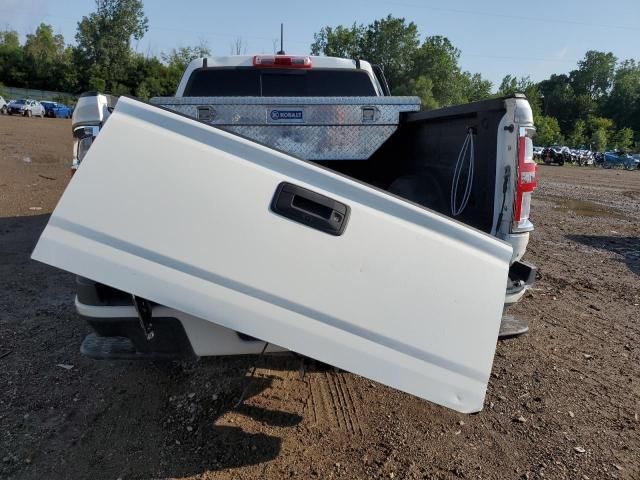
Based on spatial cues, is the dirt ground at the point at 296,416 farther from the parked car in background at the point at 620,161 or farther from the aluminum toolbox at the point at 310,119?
the parked car in background at the point at 620,161

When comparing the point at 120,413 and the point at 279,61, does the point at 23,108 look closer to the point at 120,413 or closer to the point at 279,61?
the point at 279,61

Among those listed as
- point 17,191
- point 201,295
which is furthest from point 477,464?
point 17,191

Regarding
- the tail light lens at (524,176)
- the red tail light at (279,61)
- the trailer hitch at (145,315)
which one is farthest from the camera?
the red tail light at (279,61)

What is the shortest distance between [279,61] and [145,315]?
374cm

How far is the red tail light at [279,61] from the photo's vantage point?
16.6 ft

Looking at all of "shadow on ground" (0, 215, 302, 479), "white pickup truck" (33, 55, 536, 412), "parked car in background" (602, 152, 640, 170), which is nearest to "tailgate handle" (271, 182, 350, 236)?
"white pickup truck" (33, 55, 536, 412)

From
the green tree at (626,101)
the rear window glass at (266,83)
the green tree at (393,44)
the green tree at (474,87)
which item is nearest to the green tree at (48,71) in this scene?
the green tree at (393,44)

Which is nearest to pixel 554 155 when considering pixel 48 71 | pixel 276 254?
pixel 276 254

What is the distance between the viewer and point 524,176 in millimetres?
2539

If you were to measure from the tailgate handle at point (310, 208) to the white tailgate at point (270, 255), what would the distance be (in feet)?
0.08

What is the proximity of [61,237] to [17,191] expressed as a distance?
9.56m

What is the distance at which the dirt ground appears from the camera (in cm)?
262

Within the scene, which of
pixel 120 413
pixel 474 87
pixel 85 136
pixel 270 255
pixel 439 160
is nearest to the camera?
pixel 270 255

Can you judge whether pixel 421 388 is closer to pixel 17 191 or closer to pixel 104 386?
Answer: pixel 104 386
